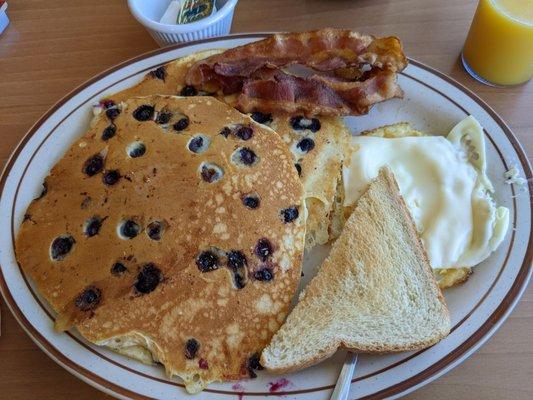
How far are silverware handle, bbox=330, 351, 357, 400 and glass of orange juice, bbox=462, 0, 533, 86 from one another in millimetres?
1124

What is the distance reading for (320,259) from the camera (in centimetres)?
143

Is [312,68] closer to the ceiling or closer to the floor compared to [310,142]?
closer to the ceiling

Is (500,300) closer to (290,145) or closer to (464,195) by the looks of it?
(464,195)

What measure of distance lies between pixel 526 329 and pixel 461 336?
0.23 m

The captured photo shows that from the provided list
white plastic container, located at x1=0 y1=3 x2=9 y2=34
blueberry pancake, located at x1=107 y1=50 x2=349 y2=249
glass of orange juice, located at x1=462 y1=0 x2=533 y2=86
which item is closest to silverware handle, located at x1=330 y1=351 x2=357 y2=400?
blueberry pancake, located at x1=107 y1=50 x2=349 y2=249

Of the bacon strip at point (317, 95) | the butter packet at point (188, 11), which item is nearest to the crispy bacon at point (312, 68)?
the bacon strip at point (317, 95)

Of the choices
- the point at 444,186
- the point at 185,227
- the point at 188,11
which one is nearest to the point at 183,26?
the point at 188,11

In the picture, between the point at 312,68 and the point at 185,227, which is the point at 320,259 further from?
the point at 312,68

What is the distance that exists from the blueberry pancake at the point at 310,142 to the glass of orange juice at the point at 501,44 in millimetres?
588

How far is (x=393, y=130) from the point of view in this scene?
61.5 inches

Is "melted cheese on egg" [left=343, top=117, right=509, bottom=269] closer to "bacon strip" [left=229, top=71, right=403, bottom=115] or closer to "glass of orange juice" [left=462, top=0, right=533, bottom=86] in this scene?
"bacon strip" [left=229, top=71, right=403, bottom=115]

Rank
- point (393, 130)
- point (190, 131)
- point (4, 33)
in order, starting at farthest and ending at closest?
point (4, 33)
point (393, 130)
point (190, 131)

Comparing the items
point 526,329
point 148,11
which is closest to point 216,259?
point 526,329

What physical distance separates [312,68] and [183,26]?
0.48 m
